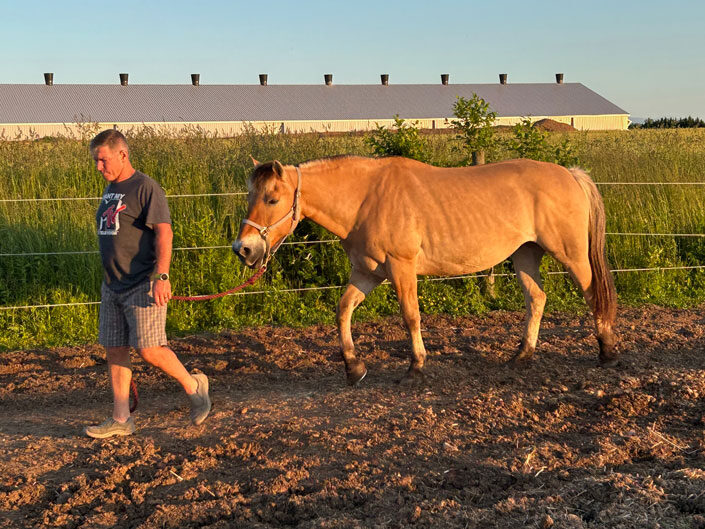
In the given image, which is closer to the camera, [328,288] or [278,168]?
[278,168]

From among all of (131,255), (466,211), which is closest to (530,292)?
(466,211)

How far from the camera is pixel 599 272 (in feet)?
21.0

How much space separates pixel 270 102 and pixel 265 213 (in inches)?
1802

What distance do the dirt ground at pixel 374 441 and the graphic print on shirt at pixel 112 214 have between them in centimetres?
133

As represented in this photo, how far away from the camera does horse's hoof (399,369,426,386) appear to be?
19.2 feet

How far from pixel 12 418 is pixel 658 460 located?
434cm

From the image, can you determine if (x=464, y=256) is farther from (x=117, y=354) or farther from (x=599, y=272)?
(x=117, y=354)

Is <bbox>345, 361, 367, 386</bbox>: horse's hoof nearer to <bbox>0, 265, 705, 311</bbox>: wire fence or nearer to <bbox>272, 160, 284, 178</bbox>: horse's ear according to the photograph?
<bbox>272, 160, 284, 178</bbox>: horse's ear

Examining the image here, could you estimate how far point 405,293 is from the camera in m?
5.90

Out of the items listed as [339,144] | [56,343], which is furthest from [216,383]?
[339,144]

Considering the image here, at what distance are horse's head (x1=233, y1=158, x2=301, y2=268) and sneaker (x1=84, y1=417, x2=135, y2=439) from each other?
53.6 inches

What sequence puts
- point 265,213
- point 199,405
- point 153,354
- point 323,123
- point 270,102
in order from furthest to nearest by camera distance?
point 270,102, point 323,123, point 265,213, point 199,405, point 153,354

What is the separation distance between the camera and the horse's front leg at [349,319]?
597 cm

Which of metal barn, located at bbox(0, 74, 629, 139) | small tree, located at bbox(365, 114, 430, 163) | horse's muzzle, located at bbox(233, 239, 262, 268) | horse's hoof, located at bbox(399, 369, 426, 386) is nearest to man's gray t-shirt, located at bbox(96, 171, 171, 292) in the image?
horse's muzzle, located at bbox(233, 239, 262, 268)
